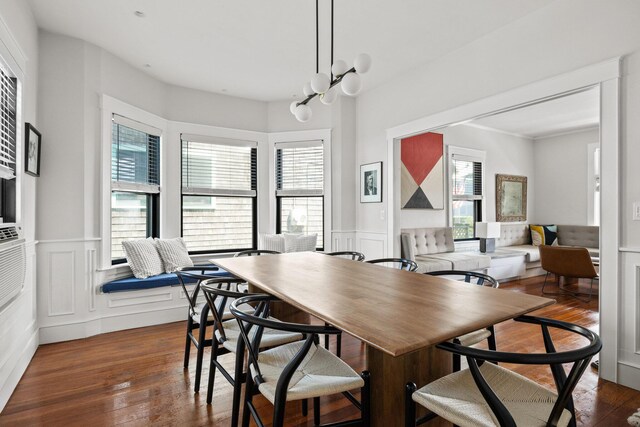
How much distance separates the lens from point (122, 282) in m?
3.65

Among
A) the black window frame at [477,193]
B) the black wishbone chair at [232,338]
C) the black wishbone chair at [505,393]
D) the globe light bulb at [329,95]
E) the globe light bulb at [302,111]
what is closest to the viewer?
the black wishbone chair at [505,393]

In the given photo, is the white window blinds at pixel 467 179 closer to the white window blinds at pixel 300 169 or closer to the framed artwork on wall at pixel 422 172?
the framed artwork on wall at pixel 422 172

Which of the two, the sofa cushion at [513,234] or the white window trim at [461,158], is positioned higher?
the white window trim at [461,158]

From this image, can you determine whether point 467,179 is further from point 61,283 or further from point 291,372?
point 61,283

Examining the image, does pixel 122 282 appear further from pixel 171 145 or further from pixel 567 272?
pixel 567 272

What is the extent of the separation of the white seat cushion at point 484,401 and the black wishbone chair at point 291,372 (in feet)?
0.95

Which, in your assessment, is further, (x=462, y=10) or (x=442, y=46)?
(x=442, y=46)

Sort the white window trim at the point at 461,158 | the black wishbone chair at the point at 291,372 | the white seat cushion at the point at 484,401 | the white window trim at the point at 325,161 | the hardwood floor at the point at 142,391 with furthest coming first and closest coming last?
1. the white window trim at the point at 461,158
2. the white window trim at the point at 325,161
3. the hardwood floor at the point at 142,391
4. the black wishbone chair at the point at 291,372
5. the white seat cushion at the point at 484,401

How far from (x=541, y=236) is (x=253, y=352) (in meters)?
7.00

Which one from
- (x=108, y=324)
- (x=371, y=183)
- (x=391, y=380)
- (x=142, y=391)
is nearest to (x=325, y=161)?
(x=371, y=183)

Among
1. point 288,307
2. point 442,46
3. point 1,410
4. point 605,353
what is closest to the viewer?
point 1,410

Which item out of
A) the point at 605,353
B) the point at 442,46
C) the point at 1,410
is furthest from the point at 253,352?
the point at 442,46

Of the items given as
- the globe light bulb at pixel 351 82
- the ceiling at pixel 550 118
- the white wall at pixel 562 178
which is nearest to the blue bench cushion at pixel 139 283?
the globe light bulb at pixel 351 82

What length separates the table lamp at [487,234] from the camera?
5926 millimetres
